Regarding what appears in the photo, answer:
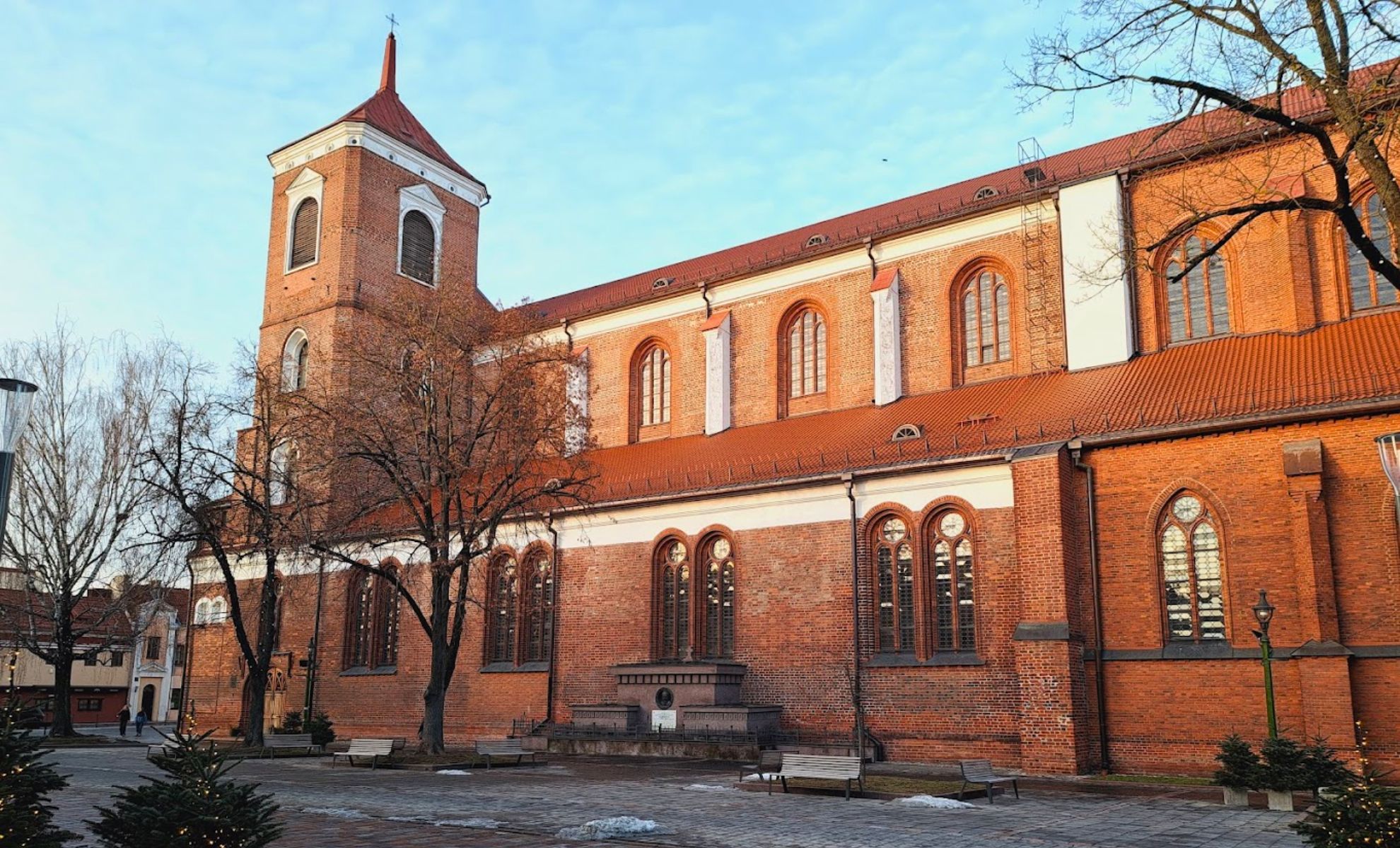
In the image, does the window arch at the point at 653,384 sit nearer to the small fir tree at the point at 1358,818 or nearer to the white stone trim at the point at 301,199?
the white stone trim at the point at 301,199

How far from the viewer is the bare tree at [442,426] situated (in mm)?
22500

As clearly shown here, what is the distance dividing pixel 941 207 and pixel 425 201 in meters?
18.9

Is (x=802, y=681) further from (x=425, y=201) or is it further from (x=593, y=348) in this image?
(x=425, y=201)

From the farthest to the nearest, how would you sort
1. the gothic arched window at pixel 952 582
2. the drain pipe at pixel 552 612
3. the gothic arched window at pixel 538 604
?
1. the gothic arched window at pixel 538 604
2. the drain pipe at pixel 552 612
3. the gothic arched window at pixel 952 582

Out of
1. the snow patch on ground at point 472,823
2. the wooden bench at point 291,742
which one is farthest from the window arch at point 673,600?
the snow patch on ground at point 472,823

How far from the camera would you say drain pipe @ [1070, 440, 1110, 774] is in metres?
19.4

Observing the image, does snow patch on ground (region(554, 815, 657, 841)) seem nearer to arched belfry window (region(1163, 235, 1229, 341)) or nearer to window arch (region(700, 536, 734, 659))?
window arch (region(700, 536, 734, 659))

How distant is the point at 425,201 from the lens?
127 ft

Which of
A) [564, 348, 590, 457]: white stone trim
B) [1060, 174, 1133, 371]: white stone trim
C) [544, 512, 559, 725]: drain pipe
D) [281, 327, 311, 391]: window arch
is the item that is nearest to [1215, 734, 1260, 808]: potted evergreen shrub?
[1060, 174, 1133, 371]: white stone trim

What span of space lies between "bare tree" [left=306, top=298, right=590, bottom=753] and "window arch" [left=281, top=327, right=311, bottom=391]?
1177 cm

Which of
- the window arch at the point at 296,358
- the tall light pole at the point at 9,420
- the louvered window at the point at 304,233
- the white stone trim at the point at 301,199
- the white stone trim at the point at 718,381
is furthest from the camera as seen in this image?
the louvered window at the point at 304,233

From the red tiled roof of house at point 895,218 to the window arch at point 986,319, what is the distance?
1689 millimetres

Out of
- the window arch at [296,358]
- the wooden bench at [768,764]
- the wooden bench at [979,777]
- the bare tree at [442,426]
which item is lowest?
the wooden bench at [768,764]

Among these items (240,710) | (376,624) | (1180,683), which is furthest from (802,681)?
(240,710)
